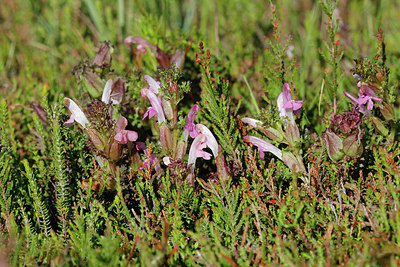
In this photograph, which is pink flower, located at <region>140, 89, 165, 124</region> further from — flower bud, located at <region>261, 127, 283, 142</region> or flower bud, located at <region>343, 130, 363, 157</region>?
flower bud, located at <region>343, 130, 363, 157</region>

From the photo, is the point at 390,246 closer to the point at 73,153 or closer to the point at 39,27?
the point at 73,153

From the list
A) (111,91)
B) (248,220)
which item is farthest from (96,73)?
(248,220)

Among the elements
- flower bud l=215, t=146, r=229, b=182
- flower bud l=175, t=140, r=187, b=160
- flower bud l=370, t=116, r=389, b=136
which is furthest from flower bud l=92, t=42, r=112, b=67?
flower bud l=370, t=116, r=389, b=136

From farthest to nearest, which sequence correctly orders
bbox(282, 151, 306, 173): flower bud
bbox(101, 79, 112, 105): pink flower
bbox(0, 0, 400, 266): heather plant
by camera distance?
bbox(101, 79, 112, 105): pink flower, bbox(282, 151, 306, 173): flower bud, bbox(0, 0, 400, 266): heather plant

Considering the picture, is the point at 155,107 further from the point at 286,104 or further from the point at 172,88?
the point at 286,104

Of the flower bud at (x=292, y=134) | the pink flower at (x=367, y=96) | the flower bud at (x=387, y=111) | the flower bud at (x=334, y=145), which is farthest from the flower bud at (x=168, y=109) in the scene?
the flower bud at (x=387, y=111)

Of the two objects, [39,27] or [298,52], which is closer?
[298,52]

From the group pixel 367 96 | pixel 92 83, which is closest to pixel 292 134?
pixel 367 96
